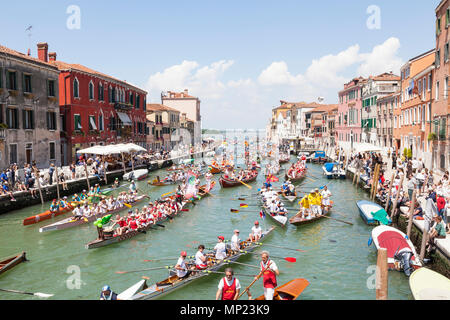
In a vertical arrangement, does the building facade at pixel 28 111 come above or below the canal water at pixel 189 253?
above

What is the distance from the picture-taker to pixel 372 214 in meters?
19.9

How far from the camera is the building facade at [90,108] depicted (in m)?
35.7

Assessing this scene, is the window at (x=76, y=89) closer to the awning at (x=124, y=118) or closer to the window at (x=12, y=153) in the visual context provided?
the awning at (x=124, y=118)

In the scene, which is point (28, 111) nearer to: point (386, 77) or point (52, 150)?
point (52, 150)

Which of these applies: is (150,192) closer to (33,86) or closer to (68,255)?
(33,86)

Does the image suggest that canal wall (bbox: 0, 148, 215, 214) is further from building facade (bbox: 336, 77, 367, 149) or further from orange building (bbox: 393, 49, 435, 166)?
building facade (bbox: 336, 77, 367, 149)

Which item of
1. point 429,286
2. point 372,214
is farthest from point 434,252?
point 372,214

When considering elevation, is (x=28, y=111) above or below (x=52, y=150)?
above

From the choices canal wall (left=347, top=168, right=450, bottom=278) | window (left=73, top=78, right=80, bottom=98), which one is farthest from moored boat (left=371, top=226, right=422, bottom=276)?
window (left=73, top=78, right=80, bottom=98)

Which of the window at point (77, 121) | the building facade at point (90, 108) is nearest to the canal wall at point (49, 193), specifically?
the building facade at point (90, 108)

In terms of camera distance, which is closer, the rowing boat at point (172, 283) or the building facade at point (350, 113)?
the rowing boat at point (172, 283)

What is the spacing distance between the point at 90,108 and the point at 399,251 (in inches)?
1301

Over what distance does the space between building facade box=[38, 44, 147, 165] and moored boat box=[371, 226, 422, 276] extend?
2942 centimetres

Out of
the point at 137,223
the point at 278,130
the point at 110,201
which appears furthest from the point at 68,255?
the point at 278,130
